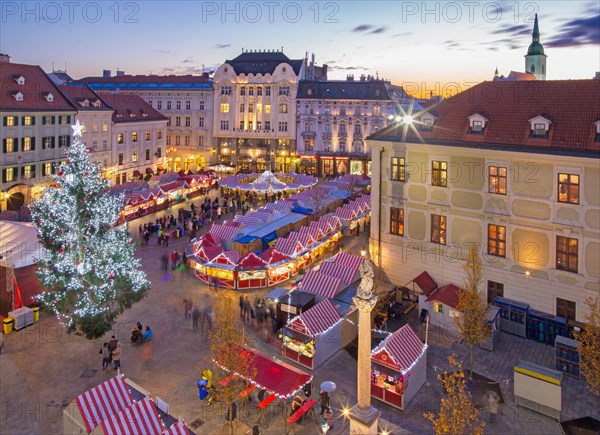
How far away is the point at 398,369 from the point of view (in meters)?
16.2

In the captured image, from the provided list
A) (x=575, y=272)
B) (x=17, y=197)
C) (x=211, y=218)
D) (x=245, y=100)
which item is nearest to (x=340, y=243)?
(x=211, y=218)

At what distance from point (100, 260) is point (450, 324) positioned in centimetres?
1546

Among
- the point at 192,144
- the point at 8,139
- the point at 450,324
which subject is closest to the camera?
the point at 450,324

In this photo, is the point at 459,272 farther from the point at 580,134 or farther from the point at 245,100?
the point at 245,100

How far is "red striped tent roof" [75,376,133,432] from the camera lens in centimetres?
1273

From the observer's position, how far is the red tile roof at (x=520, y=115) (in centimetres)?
2020

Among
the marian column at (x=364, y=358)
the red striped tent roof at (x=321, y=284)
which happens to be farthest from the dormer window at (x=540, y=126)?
the marian column at (x=364, y=358)

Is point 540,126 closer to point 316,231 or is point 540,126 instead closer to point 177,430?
point 316,231

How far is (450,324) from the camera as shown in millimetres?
22156

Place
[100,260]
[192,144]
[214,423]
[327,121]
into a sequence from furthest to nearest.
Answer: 1. [192,144]
2. [327,121]
3. [100,260]
4. [214,423]

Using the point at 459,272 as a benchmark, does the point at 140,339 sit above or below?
below

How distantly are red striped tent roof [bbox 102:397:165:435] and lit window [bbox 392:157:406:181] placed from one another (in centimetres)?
1689

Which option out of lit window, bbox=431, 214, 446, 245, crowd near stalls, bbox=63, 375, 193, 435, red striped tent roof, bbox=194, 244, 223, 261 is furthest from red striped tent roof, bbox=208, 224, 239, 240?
crowd near stalls, bbox=63, 375, 193, 435

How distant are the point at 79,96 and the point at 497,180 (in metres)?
44.4
